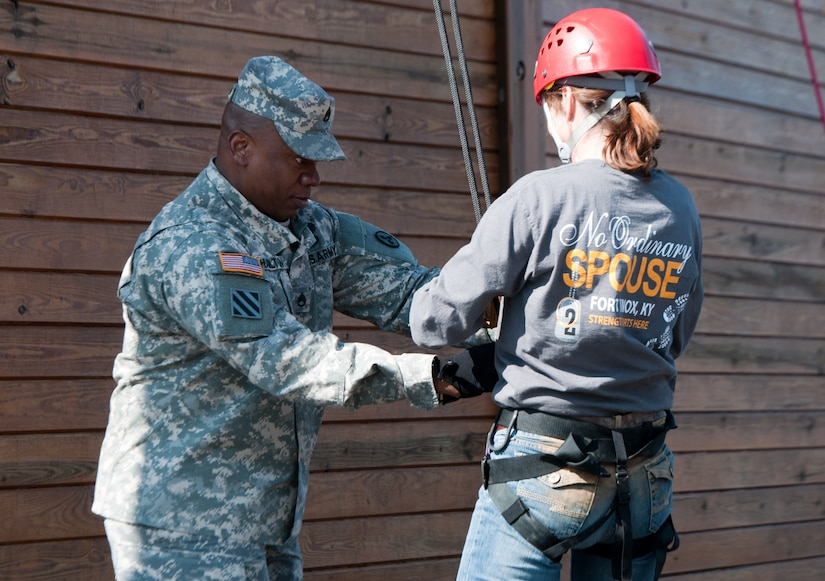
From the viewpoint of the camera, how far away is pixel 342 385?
7.69ft

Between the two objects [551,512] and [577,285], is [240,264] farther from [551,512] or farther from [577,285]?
[551,512]

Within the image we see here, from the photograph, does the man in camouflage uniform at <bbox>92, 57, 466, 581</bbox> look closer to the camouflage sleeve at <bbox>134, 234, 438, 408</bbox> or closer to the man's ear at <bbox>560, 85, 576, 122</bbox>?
the camouflage sleeve at <bbox>134, 234, 438, 408</bbox>

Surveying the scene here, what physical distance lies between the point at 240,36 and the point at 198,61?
20 cm

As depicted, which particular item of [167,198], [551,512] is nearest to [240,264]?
[551,512]

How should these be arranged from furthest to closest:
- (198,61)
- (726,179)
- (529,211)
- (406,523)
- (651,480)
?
(726,179) < (406,523) < (198,61) < (651,480) < (529,211)

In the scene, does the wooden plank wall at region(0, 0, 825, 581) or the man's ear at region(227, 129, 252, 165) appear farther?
the wooden plank wall at region(0, 0, 825, 581)

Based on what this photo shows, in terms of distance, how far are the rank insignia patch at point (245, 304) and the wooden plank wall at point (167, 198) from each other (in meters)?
1.43

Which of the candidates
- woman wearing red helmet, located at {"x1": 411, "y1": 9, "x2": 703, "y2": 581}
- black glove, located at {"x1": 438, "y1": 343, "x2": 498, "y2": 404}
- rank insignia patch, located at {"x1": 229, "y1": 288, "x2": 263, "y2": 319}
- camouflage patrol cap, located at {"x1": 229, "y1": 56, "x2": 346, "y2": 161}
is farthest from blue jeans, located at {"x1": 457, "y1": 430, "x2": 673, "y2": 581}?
camouflage patrol cap, located at {"x1": 229, "y1": 56, "x2": 346, "y2": 161}

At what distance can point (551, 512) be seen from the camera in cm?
229

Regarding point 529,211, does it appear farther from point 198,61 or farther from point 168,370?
point 198,61

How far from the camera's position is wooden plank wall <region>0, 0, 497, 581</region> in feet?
11.6

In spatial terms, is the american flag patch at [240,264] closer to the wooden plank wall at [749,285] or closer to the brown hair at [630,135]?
the brown hair at [630,135]

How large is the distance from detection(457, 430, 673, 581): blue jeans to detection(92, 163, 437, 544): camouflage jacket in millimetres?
274

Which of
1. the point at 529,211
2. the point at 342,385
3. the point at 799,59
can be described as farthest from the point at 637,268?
the point at 799,59
